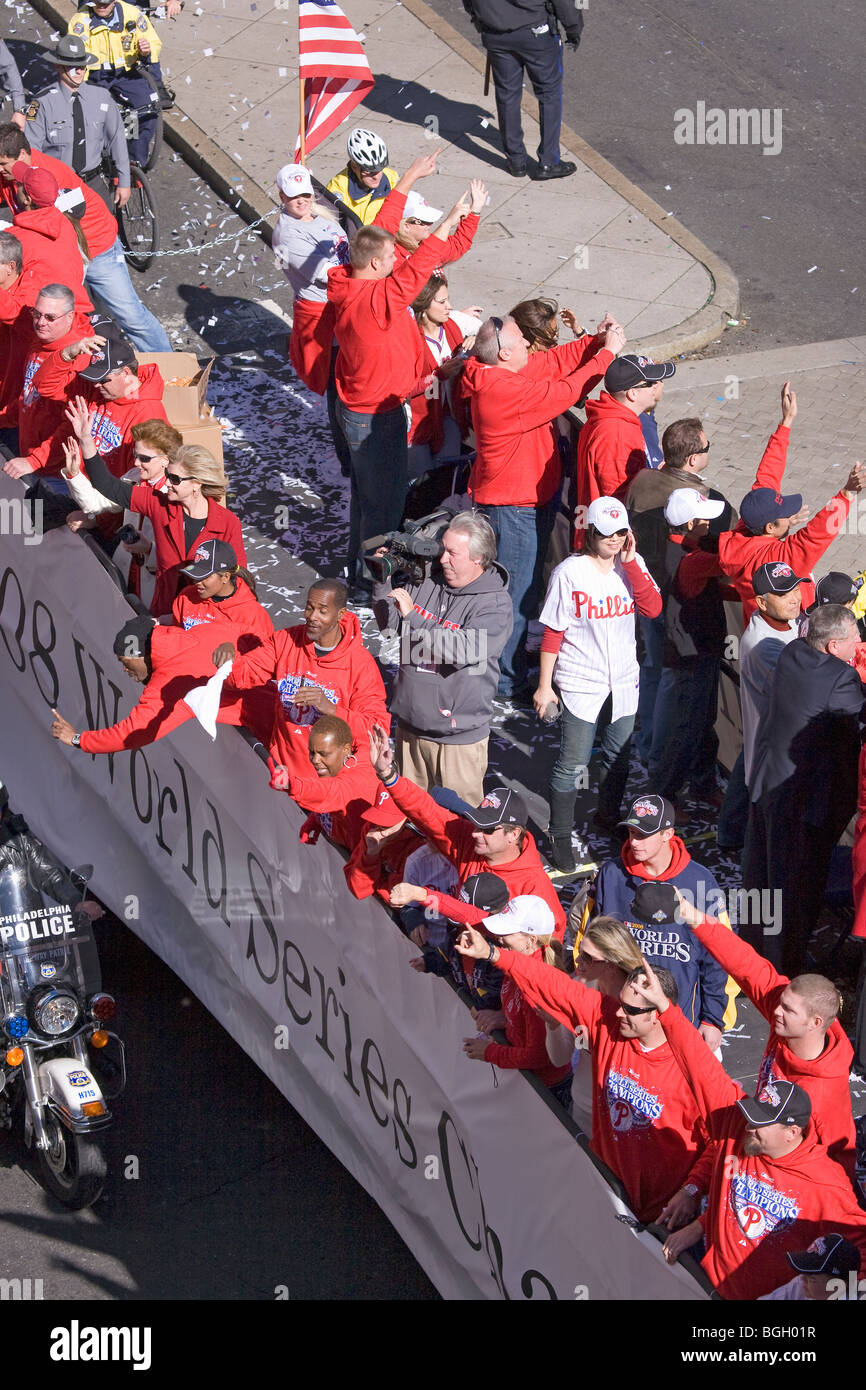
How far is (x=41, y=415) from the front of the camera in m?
9.32

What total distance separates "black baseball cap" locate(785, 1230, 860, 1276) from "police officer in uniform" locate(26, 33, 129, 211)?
34.7ft

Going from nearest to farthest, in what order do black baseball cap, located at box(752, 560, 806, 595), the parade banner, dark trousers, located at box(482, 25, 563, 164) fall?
the parade banner
black baseball cap, located at box(752, 560, 806, 595)
dark trousers, located at box(482, 25, 563, 164)

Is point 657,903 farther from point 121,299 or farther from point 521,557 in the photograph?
point 121,299

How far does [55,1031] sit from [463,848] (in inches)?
91.2

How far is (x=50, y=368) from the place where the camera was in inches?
361

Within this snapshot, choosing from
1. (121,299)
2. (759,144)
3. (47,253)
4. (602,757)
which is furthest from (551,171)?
(602,757)

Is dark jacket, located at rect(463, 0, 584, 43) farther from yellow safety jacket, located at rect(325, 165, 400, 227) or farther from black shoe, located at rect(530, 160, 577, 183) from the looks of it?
yellow safety jacket, located at rect(325, 165, 400, 227)

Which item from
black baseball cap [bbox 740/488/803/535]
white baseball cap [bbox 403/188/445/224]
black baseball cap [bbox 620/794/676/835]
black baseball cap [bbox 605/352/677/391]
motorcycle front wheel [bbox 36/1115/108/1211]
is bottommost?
motorcycle front wheel [bbox 36/1115/108/1211]

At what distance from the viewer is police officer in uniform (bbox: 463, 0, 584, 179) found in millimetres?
14250

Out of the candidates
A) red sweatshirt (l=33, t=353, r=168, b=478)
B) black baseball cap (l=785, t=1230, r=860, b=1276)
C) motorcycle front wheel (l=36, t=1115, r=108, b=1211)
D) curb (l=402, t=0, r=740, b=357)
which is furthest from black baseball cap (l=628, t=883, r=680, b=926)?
curb (l=402, t=0, r=740, b=357)

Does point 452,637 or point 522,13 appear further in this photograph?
point 522,13

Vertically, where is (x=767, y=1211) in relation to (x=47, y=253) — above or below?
below

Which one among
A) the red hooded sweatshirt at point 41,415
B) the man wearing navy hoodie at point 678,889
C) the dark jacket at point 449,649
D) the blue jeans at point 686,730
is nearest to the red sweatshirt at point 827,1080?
the man wearing navy hoodie at point 678,889
